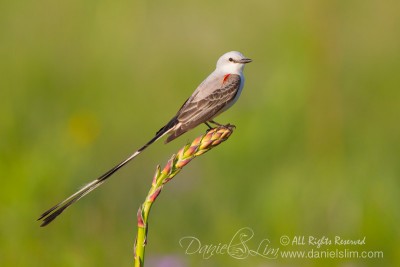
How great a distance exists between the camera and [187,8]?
30.8ft

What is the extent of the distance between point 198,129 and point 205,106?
3.06 metres

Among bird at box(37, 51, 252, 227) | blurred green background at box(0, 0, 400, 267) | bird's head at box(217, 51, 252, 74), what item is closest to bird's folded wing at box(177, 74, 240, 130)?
bird at box(37, 51, 252, 227)

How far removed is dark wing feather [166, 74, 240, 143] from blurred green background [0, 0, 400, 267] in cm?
88

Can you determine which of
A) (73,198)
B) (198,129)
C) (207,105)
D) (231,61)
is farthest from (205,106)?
(198,129)

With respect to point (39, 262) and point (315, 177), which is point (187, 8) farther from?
point (39, 262)

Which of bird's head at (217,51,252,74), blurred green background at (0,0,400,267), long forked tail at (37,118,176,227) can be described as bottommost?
blurred green background at (0,0,400,267)

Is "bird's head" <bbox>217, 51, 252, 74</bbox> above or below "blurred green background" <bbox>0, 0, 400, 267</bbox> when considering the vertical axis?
above

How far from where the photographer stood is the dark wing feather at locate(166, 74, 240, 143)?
4418 millimetres

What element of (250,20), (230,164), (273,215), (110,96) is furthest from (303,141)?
(250,20)

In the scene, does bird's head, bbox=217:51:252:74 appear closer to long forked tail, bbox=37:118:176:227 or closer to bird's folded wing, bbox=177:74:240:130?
bird's folded wing, bbox=177:74:240:130

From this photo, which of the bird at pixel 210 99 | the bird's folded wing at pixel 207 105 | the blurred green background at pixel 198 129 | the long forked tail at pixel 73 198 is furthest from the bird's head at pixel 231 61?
the long forked tail at pixel 73 198

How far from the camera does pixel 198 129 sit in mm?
7594

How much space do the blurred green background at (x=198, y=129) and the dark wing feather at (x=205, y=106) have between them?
0.88 m

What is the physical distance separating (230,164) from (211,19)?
3.23 meters
